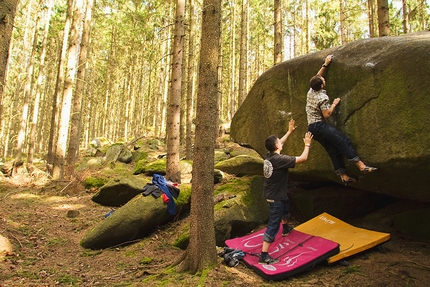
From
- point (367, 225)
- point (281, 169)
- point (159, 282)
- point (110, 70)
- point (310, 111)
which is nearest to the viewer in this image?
point (159, 282)

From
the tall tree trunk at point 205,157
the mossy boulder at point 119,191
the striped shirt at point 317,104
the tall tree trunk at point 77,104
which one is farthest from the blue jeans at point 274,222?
the tall tree trunk at point 77,104

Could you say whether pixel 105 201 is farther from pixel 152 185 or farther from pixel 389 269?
pixel 389 269

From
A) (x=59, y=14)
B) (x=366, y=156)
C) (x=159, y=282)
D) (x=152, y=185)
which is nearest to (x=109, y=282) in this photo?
(x=159, y=282)

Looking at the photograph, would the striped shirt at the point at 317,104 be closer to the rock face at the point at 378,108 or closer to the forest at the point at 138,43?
the rock face at the point at 378,108

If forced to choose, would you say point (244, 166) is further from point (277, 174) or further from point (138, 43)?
point (138, 43)

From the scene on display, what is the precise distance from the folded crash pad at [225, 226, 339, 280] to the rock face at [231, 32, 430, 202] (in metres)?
1.42

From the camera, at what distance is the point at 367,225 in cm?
611

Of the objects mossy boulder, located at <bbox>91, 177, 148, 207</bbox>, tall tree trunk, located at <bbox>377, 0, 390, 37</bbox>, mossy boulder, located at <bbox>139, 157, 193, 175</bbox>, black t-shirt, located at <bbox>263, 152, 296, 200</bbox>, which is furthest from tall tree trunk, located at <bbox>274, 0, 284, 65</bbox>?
black t-shirt, located at <bbox>263, 152, 296, 200</bbox>

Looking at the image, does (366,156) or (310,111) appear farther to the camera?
(310,111)

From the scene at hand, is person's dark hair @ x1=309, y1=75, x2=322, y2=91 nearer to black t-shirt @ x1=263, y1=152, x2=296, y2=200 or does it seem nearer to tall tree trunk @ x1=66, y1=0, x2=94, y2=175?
black t-shirt @ x1=263, y1=152, x2=296, y2=200

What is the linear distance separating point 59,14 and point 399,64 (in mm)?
23247

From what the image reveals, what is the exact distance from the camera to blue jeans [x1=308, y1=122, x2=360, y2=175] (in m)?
5.14

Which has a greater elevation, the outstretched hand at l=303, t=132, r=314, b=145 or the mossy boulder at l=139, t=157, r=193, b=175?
the outstretched hand at l=303, t=132, r=314, b=145

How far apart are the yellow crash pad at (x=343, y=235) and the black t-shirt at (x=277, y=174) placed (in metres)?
1.24
